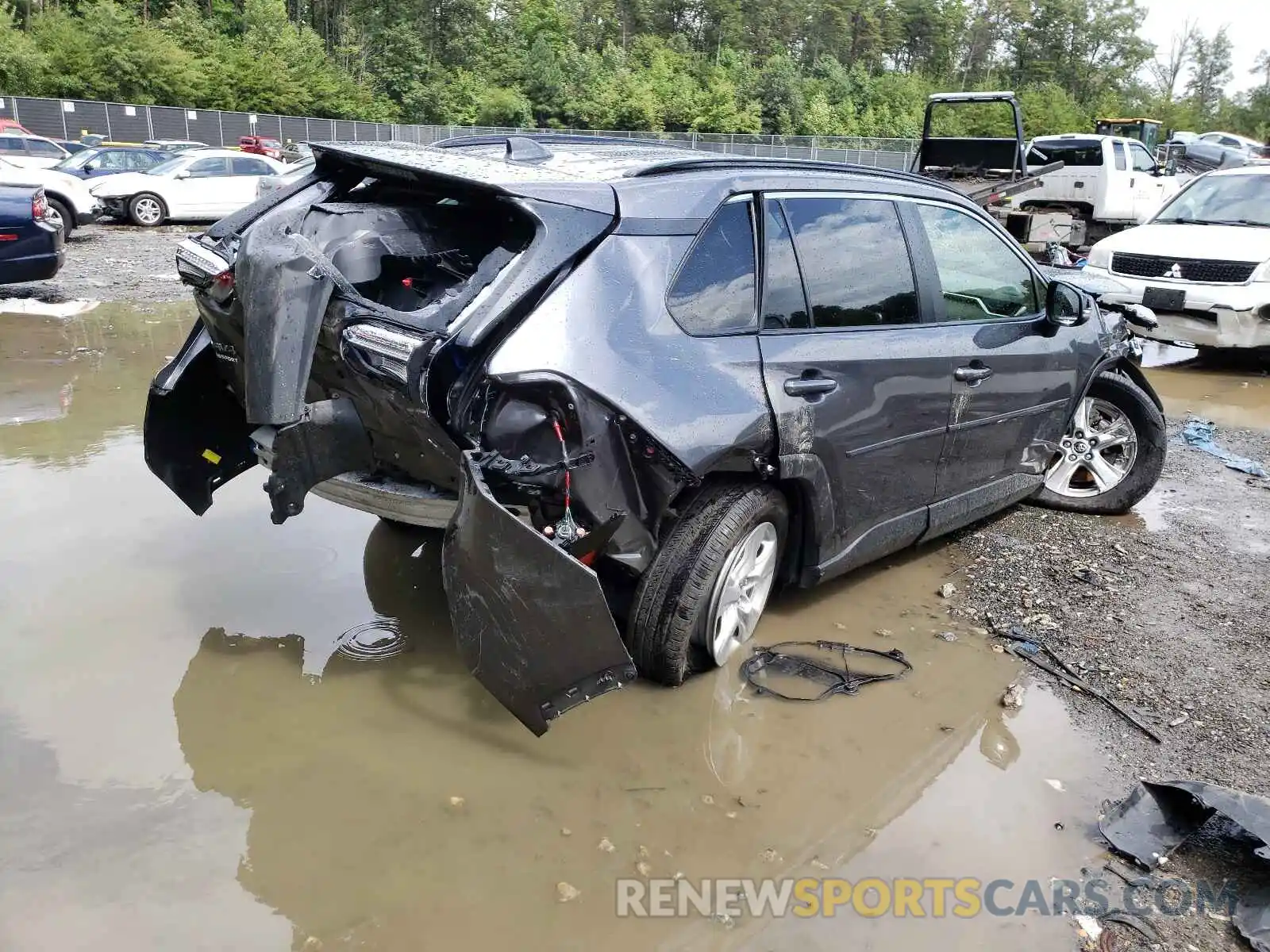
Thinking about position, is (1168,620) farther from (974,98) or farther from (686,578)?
(974,98)

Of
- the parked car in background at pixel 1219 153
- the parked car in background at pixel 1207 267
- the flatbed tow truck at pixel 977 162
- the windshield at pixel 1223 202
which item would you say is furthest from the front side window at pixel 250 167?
the parked car in background at pixel 1219 153

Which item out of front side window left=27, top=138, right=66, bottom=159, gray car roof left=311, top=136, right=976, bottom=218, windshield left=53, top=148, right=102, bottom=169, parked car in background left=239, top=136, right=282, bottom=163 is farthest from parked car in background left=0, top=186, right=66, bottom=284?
parked car in background left=239, top=136, right=282, bottom=163

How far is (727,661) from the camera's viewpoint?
3.88 meters

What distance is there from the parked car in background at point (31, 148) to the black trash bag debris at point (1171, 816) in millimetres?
21815

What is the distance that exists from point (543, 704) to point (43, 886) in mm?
1365

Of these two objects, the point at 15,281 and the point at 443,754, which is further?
the point at 15,281

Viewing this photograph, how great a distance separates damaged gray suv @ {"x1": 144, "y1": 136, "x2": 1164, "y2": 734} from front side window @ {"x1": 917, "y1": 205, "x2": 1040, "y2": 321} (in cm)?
2

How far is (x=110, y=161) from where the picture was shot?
18625 millimetres

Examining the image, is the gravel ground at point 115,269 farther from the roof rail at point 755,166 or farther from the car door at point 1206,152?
the car door at point 1206,152

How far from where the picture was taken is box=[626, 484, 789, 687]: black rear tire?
342 centimetres

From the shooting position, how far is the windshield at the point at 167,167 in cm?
1752

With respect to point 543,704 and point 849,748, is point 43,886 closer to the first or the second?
point 543,704

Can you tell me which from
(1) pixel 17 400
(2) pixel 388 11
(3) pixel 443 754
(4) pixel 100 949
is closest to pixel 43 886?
(4) pixel 100 949

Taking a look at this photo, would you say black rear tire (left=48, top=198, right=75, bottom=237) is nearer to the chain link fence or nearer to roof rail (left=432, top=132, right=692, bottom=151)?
roof rail (left=432, top=132, right=692, bottom=151)
